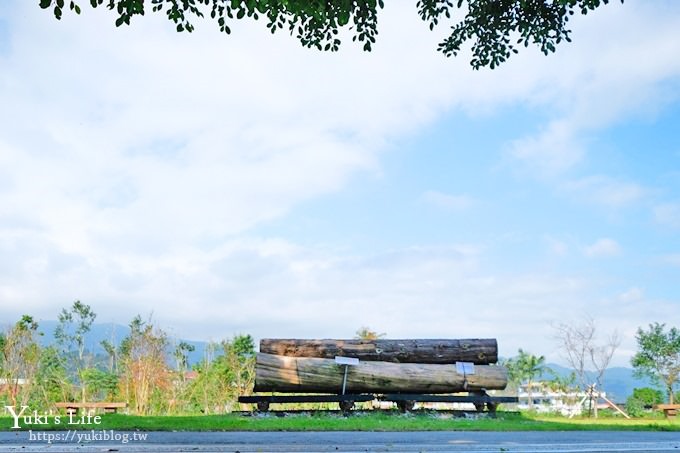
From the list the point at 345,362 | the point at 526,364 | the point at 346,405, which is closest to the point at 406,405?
the point at 346,405

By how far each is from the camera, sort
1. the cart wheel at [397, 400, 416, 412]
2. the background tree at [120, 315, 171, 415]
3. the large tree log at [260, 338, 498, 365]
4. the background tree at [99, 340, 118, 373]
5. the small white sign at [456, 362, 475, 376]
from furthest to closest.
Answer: the background tree at [99, 340, 118, 373], the background tree at [120, 315, 171, 415], the large tree log at [260, 338, 498, 365], the small white sign at [456, 362, 475, 376], the cart wheel at [397, 400, 416, 412]

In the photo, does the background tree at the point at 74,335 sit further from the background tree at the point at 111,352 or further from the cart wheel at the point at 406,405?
the cart wheel at the point at 406,405

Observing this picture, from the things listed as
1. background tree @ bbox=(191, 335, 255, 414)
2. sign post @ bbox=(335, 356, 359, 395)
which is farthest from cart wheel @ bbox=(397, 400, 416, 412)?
background tree @ bbox=(191, 335, 255, 414)

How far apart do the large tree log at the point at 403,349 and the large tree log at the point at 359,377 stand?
0.41m

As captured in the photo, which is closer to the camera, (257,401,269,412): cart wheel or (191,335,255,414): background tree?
(257,401,269,412): cart wheel

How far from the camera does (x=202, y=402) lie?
24750mm

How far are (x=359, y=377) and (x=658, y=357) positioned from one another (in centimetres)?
2296

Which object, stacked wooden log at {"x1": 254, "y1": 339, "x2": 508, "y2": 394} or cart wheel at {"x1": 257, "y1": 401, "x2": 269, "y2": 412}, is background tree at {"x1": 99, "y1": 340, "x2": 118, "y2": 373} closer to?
cart wheel at {"x1": 257, "y1": 401, "x2": 269, "y2": 412}

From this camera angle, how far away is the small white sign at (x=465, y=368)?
18.4m

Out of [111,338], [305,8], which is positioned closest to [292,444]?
[305,8]

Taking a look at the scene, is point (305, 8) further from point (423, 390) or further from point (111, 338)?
point (111, 338)

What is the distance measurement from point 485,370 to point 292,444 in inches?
447

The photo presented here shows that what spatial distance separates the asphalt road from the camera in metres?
7.78

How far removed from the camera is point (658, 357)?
114 feet
